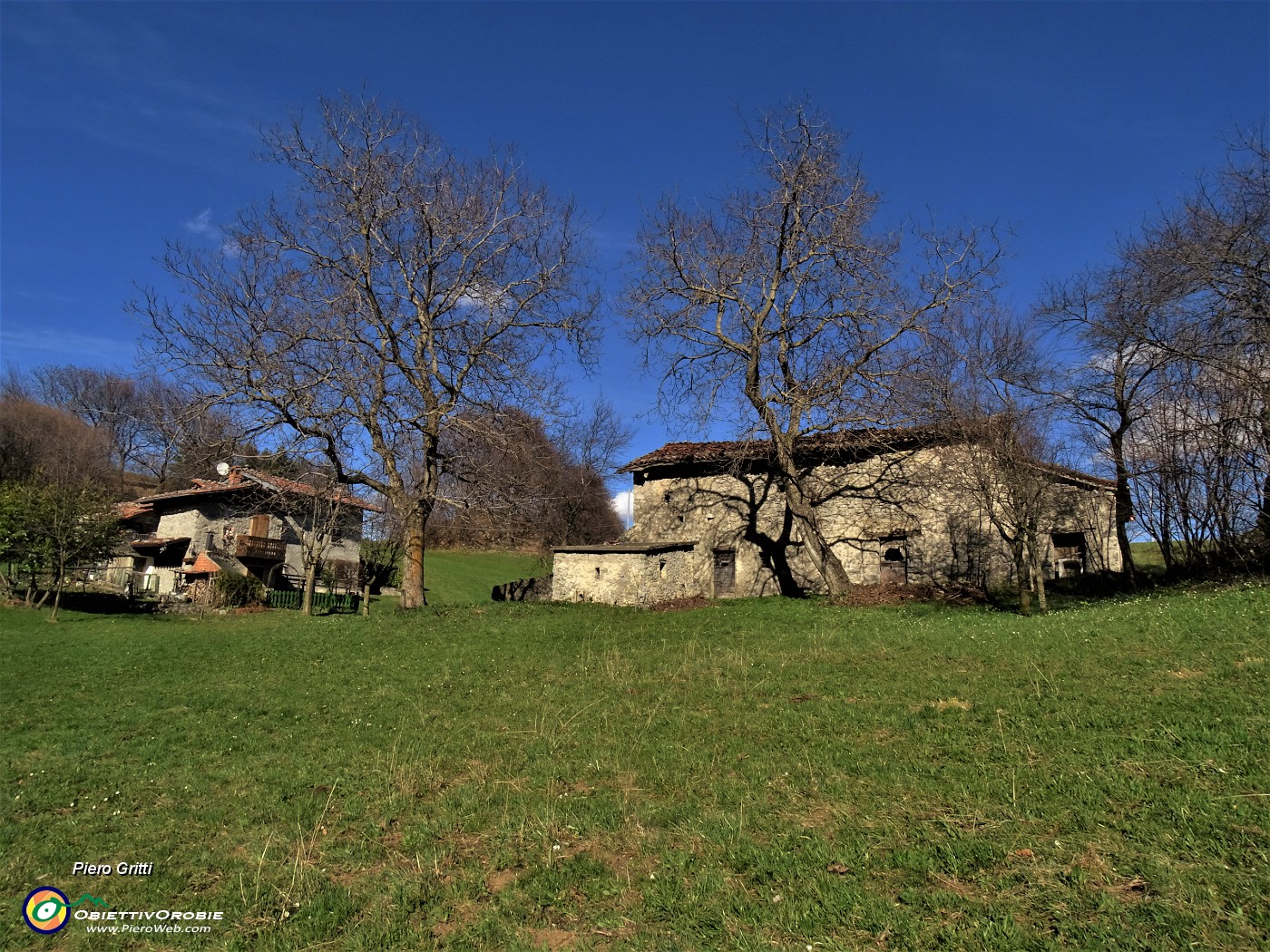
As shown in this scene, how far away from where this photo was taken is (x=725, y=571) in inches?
1176

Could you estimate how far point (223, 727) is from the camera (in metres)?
9.88

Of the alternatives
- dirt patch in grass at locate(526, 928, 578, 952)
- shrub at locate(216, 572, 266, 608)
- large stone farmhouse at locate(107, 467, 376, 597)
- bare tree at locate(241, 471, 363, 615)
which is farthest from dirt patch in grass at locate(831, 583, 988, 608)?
large stone farmhouse at locate(107, 467, 376, 597)

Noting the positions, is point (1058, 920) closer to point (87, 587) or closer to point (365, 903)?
point (365, 903)

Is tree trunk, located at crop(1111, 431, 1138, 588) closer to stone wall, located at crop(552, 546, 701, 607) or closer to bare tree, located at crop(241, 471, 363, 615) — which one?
stone wall, located at crop(552, 546, 701, 607)

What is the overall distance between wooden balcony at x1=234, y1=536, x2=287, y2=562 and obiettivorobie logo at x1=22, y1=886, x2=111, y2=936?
126 ft

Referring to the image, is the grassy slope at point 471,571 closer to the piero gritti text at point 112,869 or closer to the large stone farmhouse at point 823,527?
the large stone farmhouse at point 823,527

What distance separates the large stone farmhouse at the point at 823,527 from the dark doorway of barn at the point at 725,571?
0.13 feet

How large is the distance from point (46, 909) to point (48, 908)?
0.05ft

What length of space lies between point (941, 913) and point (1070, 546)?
88.1 ft

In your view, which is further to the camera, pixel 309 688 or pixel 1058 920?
pixel 309 688

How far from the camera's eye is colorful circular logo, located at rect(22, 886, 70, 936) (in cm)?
511

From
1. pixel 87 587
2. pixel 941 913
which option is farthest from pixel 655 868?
pixel 87 587

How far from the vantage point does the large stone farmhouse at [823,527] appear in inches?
1031

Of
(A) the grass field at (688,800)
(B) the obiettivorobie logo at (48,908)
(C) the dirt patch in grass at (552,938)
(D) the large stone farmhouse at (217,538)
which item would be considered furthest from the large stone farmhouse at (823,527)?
(B) the obiettivorobie logo at (48,908)
